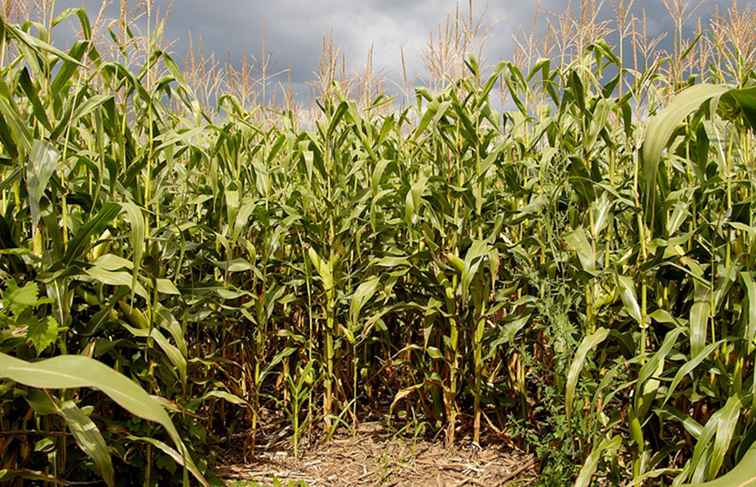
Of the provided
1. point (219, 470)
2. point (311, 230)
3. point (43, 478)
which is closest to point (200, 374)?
point (219, 470)

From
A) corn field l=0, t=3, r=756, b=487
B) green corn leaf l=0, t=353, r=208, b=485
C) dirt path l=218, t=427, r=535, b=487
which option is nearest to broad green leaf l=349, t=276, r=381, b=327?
corn field l=0, t=3, r=756, b=487

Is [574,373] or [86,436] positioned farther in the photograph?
[574,373]

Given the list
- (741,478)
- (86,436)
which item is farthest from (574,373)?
(86,436)

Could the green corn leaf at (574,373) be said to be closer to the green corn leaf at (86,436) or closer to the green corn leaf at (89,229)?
the green corn leaf at (86,436)

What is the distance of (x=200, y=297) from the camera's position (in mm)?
2541

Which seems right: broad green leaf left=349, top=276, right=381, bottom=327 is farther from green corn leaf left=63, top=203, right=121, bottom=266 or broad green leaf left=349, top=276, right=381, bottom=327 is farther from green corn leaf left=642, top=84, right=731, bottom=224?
green corn leaf left=642, top=84, right=731, bottom=224

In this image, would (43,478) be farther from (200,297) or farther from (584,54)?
(584,54)

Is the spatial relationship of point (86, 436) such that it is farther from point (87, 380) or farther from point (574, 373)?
point (574, 373)

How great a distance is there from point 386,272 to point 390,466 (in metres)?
1.00

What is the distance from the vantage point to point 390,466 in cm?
288

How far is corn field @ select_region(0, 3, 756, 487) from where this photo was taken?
177 cm

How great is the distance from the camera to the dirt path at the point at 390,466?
275cm

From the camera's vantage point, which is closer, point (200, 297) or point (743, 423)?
point (743, 423)

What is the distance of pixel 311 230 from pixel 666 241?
1.78 metres
